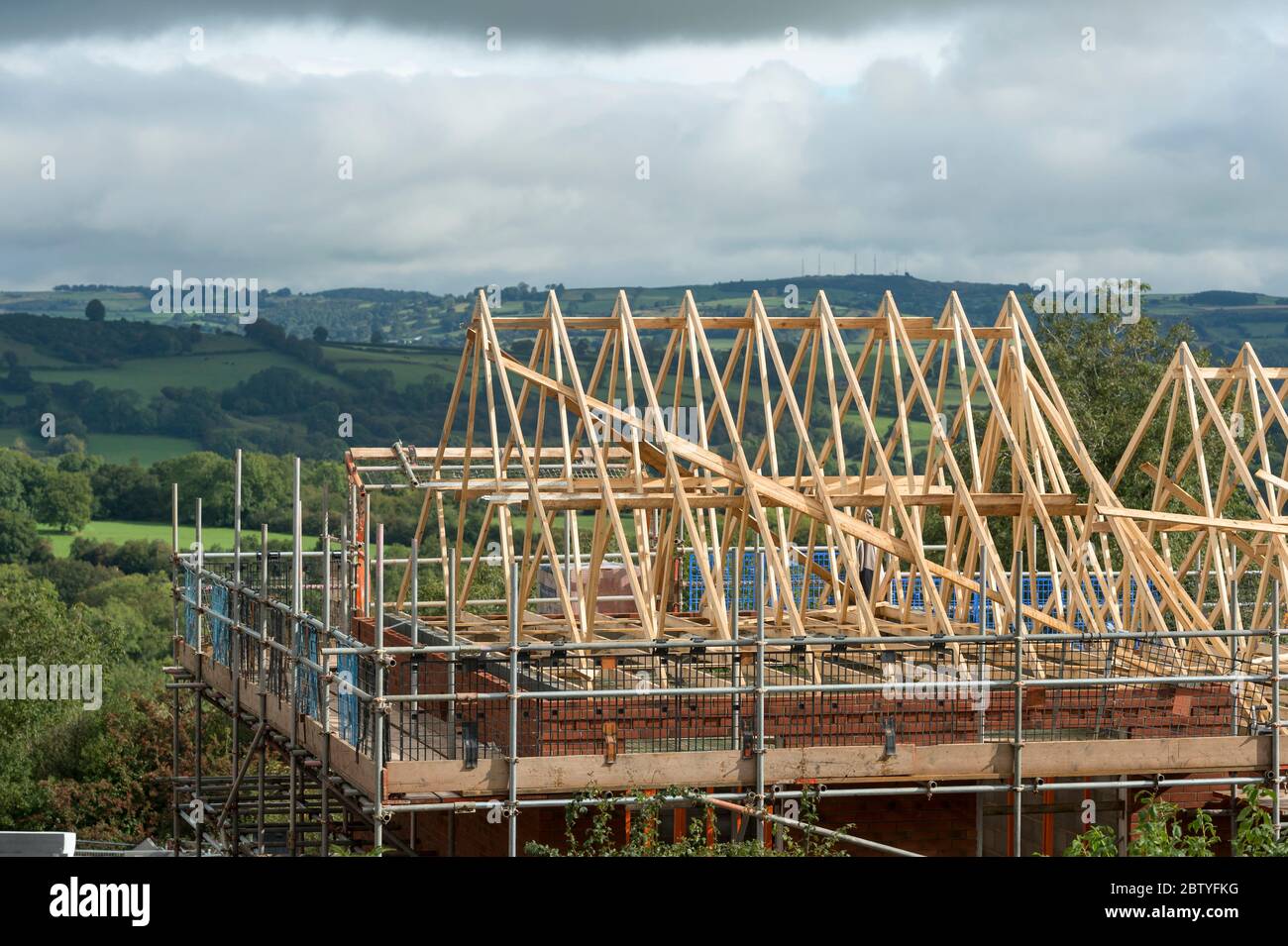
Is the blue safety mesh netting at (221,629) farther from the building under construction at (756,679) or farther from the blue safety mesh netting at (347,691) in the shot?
the blue safety mesh netting at (347,691)

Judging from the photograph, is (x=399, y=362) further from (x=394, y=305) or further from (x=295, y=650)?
(x=295, y=650)

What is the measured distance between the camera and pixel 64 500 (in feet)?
348

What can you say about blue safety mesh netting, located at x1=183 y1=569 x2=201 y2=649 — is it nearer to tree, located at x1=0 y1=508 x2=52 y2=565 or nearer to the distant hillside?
tree, located at x1=0 y1=508 x2=52 y2=565

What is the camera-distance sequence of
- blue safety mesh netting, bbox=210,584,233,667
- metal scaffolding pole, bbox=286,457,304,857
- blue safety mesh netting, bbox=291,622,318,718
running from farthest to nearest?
1. blue safety mesh netting, bbox=210,584,233,667
2. metal scaffolding pole, bbox=286,457,304,857
3. blue safety mesh netting, bbox=291,622,318,718

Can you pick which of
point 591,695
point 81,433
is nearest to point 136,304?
point 81,433

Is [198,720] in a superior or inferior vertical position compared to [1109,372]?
inferior

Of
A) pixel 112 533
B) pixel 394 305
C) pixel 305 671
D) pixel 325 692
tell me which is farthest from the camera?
pixel 394 305

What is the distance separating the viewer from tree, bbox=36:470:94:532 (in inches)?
4173

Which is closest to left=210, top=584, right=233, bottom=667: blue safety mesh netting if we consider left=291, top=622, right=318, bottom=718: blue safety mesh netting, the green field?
left=291, top=622, right=318, bottom=718: blue safety mesh netting

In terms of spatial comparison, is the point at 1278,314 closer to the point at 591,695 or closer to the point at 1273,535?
the point at 1273,535

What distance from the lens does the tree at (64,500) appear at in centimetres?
10600

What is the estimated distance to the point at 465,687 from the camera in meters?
18.7

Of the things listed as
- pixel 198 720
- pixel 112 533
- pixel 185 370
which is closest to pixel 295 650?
pixel 198 720
